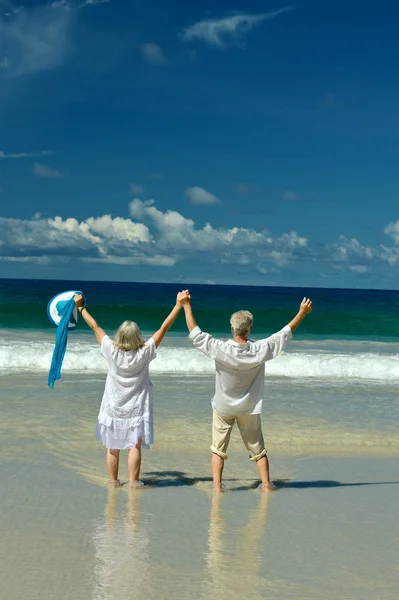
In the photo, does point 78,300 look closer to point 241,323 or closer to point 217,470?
point 241,323

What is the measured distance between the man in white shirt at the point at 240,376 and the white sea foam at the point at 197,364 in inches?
361

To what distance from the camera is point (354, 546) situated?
16.2ft

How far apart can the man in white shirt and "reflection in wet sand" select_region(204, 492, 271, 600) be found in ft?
1.83

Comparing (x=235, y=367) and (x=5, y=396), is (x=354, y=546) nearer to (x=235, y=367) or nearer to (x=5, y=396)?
(x=235, y=367)

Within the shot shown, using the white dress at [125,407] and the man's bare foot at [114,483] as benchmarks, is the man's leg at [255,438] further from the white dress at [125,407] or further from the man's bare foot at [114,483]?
the man's bare foot at [114,483]

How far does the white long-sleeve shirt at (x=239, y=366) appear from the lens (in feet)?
19.3

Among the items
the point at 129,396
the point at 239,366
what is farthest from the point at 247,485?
the point at 129,396

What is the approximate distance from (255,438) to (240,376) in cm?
59

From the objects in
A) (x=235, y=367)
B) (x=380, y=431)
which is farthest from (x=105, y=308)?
(x=235, y=367)

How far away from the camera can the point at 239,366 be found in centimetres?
593

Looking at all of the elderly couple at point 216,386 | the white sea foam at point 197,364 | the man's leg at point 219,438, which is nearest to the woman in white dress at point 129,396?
the elderly couple at point 216,386

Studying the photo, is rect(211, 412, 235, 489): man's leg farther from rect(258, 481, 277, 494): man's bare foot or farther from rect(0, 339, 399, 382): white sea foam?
rect(0, 339, 399, 382): white sea foam

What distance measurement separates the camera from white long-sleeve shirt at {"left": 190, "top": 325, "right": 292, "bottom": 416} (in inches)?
232

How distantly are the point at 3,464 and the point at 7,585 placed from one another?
118 inches
